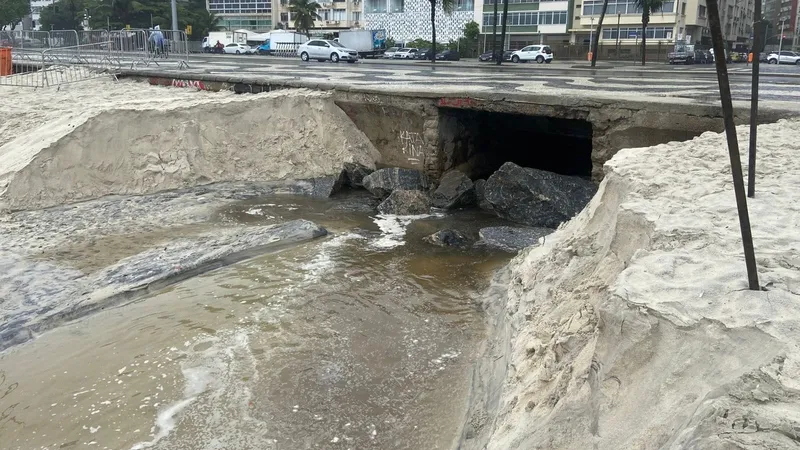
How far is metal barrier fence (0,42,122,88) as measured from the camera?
18750mm

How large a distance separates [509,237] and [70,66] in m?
15.7

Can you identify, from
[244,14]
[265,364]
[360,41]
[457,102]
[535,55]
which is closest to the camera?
[265,364]

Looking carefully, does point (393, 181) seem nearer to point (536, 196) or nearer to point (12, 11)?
point (536, 196)

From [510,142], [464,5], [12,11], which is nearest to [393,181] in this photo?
[510,142]

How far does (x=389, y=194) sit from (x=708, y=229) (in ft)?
28.8

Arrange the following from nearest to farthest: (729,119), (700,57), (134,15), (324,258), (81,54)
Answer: (729,119) → (324,258) → (81,54) → (700,57) → (134,15)

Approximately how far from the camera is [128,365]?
6.30m

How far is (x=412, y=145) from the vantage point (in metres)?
14.0

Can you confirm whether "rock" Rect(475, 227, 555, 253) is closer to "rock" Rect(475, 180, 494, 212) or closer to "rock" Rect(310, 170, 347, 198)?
"rock" Rect(475, 180, 494, 212)

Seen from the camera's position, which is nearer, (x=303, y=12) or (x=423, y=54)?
(x=423, y=54)

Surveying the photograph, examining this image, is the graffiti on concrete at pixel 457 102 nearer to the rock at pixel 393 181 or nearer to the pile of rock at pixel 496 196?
the pile of rock at pixel 496 196

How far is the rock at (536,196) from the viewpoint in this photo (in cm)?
1138

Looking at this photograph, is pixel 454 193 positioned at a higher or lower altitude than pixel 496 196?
lower

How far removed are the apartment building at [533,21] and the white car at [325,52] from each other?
24347 millimetres
